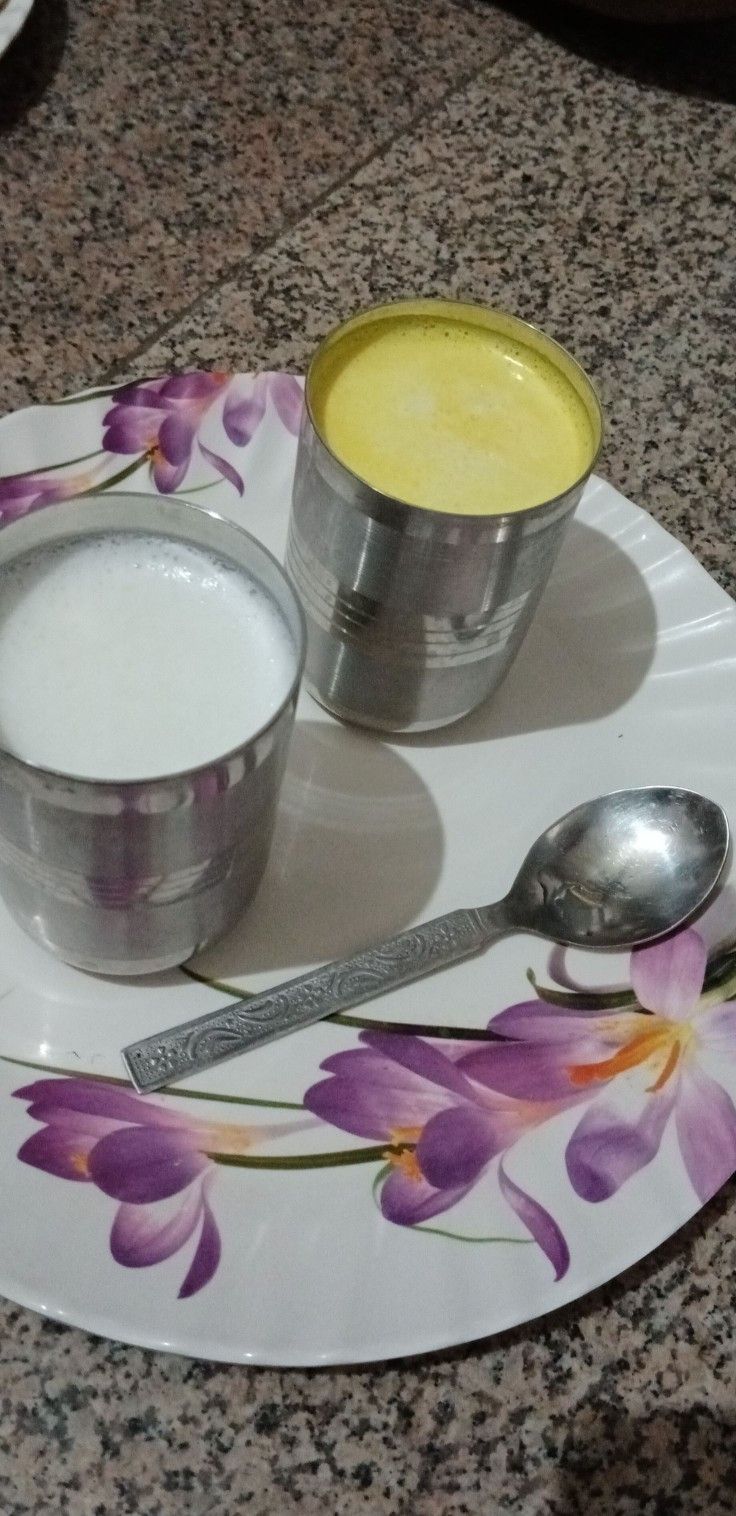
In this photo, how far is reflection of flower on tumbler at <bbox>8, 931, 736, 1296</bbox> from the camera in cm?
46

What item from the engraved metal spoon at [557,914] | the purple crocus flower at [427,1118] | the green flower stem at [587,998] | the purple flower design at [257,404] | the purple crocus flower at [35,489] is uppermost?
the purple flower design at [257,404]

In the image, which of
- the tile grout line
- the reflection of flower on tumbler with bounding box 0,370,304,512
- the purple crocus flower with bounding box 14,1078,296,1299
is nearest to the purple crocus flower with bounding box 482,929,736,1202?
the purple crocus flower with bounding box 14,1078,296,1299

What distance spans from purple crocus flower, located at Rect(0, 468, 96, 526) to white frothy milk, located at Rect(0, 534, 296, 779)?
16 cm

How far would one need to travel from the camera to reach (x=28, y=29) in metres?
0.94

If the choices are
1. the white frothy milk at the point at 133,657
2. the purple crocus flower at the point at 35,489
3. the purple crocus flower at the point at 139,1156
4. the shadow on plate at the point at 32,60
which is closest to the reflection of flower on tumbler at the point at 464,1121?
the purple crocus flower at the point at 139,1156

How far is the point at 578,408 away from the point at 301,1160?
418mm

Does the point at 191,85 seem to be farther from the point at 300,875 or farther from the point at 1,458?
the point at 300,875

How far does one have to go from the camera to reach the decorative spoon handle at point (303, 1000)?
50 cm

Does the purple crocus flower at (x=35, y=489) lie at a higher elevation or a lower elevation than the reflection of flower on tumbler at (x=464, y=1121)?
higher

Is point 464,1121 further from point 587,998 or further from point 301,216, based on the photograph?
point 301,216

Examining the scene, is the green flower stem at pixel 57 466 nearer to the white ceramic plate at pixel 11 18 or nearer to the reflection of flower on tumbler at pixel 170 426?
the reflection of flower on tumbler at pixel 170 426

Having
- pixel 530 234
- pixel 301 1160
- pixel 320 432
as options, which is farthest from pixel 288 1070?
pixel 530 234

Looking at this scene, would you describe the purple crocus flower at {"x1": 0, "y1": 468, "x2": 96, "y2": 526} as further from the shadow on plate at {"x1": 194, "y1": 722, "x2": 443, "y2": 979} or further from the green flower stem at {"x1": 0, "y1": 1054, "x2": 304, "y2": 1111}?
the green flower stem at {"x1": 0, "y1": 1054, "x2": 304, "y2": 1111}

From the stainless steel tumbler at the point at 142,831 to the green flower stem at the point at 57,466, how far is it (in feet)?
0.56
